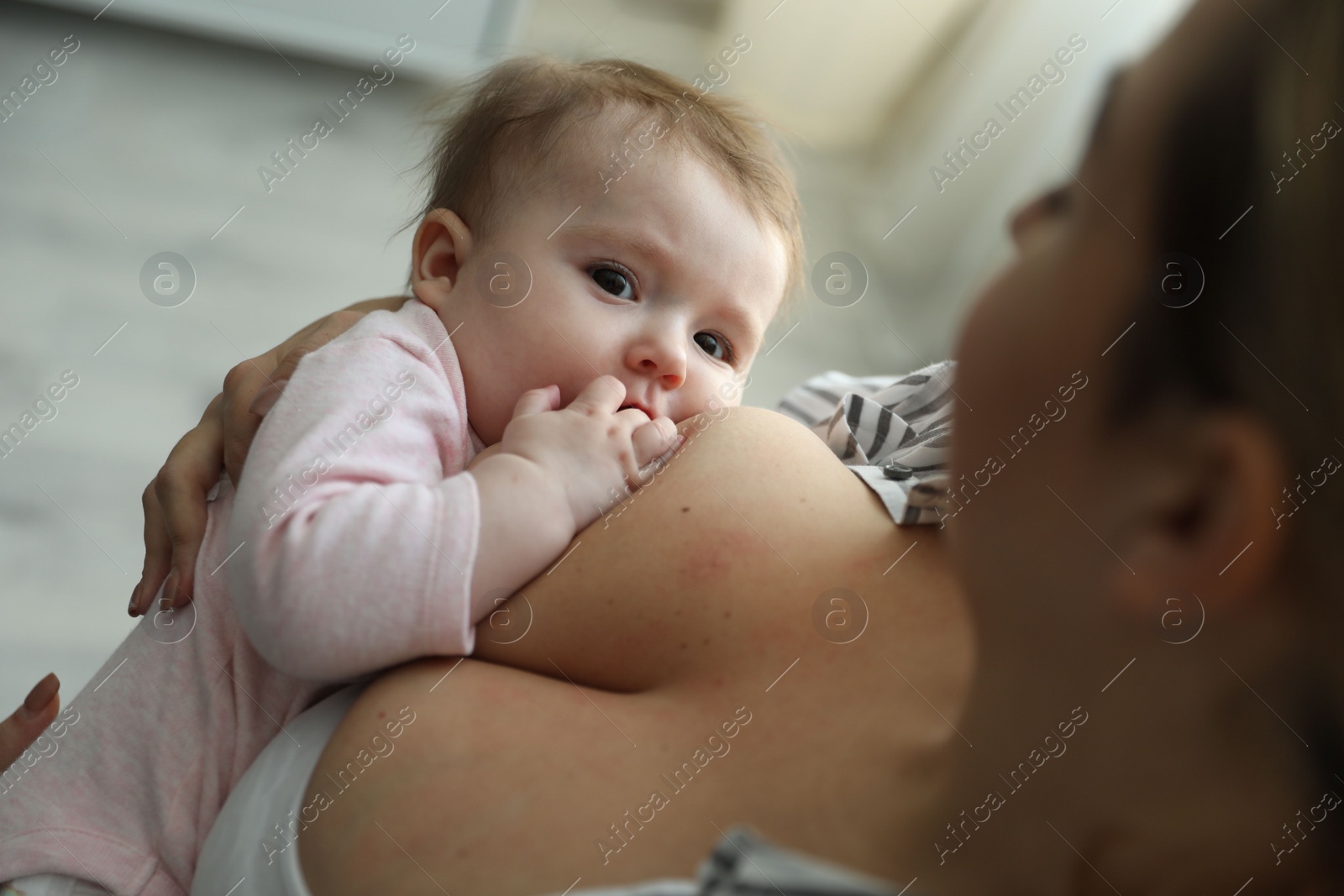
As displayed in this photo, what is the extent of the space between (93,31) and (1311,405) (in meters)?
3.56

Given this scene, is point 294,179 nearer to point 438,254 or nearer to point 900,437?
point 438,254

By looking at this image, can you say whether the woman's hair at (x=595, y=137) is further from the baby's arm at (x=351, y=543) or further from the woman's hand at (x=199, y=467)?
the baby's arm at (x=351, y=543)

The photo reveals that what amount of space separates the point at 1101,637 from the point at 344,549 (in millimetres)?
496

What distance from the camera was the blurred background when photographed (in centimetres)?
192

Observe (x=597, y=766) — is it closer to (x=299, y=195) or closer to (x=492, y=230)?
(x=492, y=230)

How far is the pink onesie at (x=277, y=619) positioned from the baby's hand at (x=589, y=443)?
0.07 metres

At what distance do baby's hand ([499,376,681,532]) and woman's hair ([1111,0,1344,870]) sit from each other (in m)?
0.45

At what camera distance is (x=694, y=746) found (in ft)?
2.22

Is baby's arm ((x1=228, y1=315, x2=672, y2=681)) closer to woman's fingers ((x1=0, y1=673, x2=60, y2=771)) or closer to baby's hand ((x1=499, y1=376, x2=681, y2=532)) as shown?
baby's hand ((x1=499, y1=376, x2=681, y2=532))

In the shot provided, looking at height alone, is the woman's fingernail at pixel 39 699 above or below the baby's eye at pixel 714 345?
below

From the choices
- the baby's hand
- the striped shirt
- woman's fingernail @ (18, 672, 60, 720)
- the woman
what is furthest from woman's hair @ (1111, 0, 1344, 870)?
woman's fingernail @ (18, 672, 60, 720)

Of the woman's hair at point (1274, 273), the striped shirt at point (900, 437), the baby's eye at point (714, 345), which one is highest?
the woman's hair at point (1274, 273)

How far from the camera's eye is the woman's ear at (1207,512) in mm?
460

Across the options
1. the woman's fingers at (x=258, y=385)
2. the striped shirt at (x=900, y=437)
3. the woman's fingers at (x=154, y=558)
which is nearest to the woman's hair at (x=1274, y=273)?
the striped shirt at (x=900, y=437)
